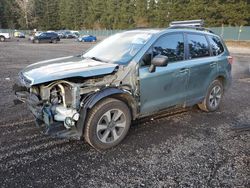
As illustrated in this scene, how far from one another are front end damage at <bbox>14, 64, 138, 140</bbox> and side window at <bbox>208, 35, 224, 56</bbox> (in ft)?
9.37

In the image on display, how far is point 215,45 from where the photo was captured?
6234 mm

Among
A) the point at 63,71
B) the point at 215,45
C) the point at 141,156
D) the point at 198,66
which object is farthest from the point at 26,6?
the point at 141,156

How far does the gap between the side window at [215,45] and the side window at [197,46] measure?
0.21 m

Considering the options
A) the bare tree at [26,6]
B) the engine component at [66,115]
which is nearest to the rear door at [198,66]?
the engine component at [66,115]

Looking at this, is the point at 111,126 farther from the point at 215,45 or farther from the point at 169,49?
the point at 215,45

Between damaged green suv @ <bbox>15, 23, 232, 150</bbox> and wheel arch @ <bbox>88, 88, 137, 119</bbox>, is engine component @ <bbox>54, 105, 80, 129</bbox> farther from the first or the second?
wheel arch @ <bbox>88, 88, 137, 119</bbox>

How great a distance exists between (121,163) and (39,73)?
5.85 ft

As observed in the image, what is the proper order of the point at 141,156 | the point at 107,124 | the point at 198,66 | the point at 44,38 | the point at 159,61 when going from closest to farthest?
the point at 141,156
the point at 107,124
the point at 159,61
the point at 198,66
the point at 44,38

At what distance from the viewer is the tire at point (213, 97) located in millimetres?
6150

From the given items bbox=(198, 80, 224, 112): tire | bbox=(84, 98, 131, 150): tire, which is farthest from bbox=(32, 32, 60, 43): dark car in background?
bbox=(84, 98, 131, 150): tire

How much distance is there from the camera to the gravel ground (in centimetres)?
350

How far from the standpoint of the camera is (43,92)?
4.05 meters

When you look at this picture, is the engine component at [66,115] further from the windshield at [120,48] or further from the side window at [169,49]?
the side window at [169,49]

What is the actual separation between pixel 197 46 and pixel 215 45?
2.56 feet
